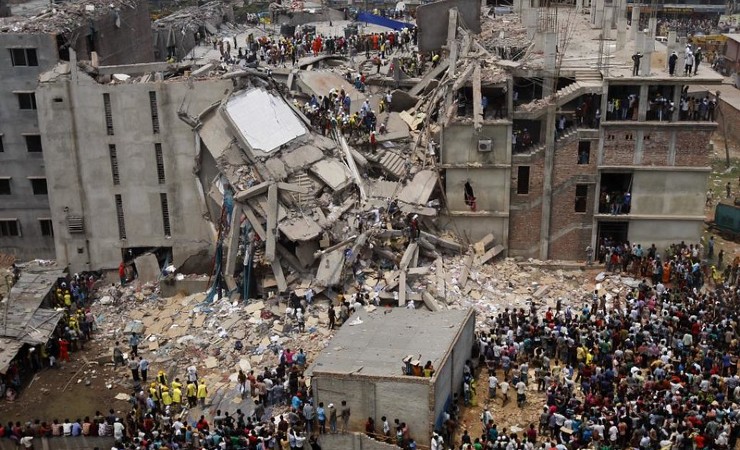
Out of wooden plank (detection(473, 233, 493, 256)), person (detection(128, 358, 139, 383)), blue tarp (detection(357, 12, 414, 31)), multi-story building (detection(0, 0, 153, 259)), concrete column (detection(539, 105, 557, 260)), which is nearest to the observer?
person (detection(128, 358, 139, 383))

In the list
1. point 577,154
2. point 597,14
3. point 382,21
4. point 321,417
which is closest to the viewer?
point 321,417

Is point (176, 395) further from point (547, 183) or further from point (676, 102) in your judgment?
point (676, 102)

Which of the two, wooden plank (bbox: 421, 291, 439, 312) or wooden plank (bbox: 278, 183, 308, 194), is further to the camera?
wooden plank (bbox: 278, 183, 308, 194)

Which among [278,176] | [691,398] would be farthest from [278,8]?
[691,398]

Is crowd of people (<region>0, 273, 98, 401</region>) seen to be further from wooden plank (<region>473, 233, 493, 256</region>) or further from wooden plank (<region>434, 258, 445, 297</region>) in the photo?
wooden plank (<region>473, 233, 493, 256</region>)

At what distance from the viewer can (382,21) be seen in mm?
56469

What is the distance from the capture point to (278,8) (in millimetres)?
58281

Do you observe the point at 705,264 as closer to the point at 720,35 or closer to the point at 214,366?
the point at 214,366

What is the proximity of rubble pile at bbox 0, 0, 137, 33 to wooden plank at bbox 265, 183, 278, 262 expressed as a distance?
13.4 meters

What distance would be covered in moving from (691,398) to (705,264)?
1356 cm

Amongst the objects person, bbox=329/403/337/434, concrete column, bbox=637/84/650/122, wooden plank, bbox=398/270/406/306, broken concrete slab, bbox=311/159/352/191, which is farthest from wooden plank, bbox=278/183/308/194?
concrete column, bbox=637/84/650/122

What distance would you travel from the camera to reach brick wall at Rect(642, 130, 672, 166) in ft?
118

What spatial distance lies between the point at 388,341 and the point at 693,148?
1597cm

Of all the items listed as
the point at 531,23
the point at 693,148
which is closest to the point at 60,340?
the point at 693,148
